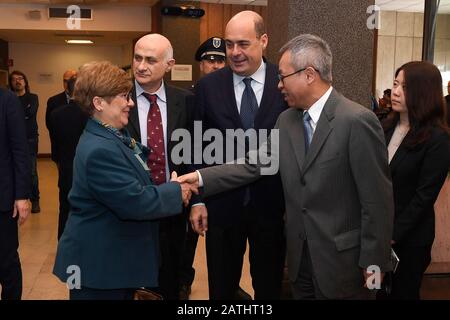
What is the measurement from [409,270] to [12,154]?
232 centimetres

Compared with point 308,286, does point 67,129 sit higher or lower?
higher

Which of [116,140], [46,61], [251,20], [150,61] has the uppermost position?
[46,61]

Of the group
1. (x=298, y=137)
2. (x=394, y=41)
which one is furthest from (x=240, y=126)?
(x=394, y=41)

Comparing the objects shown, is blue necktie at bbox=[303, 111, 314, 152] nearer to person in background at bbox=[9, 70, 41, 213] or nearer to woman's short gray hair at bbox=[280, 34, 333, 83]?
woman's short gray hair at bbox=[280, 34, 333, 83]

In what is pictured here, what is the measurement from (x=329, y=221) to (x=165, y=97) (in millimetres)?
1174

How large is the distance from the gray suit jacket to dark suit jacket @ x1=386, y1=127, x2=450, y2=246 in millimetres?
558

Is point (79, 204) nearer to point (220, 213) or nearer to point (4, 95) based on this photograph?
point (220, 213)

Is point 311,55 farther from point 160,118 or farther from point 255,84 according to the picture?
point 160,118

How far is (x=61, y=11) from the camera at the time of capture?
33.2 feet

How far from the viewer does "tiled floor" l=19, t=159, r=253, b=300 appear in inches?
159

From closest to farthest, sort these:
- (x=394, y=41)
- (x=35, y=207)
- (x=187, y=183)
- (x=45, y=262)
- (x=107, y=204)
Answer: (x=107, y=204) < (x=187, y=183) < (x=45, y=262) < (x=35, y=207) < (x=394, y=41)

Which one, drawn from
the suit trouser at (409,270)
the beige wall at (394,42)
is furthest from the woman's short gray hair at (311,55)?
the beige wall at (394,42)

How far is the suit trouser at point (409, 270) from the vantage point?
2.76m

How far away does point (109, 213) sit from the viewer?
2.08 m
